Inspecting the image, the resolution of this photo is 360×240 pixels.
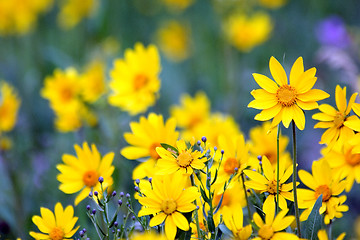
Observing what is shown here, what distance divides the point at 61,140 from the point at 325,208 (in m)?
1.56

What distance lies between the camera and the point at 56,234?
→ 80 centimetres

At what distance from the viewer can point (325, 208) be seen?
31.4 inches

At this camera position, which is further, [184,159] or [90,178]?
[90,178]

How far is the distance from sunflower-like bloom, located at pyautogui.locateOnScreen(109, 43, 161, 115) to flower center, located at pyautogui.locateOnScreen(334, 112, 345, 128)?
0.81m

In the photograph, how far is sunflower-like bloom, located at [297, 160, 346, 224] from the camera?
81cm

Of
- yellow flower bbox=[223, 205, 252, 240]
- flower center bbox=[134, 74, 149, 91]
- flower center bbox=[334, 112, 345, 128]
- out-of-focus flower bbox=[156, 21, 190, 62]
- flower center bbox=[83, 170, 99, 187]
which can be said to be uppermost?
out-of-focus flower bbox=[156, 21, 190, 62]

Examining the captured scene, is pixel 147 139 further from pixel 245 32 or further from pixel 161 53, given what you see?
pixel 161 53

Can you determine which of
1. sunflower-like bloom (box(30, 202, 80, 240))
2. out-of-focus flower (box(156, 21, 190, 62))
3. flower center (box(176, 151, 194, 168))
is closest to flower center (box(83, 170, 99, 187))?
sunflower-like bloom (box(30, 202, 80, 240))

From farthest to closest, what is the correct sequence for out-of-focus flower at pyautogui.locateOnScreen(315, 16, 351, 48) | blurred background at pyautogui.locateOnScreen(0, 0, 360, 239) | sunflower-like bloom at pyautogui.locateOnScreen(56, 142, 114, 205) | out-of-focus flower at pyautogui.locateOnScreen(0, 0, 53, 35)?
out-of-focus flower at pyautogui.locateOnScreen(0, 0, 53, 35), out-of-focus flower at pyautogui.locateOnScreen(315, 16, 351, 48), blurred background at pyautogui.locateOnScreen(0, 0, 360, 239), sunflower-like bloom at pyautogui.locateOnScreen(56, 142, 114, 205)

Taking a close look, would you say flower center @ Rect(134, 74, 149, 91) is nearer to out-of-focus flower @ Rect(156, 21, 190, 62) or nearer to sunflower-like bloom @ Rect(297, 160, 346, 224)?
sunflower-like bloom @ Rect(297, 160, 346, 224)

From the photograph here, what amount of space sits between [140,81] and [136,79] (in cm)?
2

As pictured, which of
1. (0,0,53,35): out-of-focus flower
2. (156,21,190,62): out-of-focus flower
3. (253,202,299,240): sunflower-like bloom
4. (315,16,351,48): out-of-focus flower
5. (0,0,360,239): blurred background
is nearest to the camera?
(253,202,299,240): sunflower-like bloom

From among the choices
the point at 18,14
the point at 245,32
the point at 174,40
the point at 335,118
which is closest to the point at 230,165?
the point at 335,118

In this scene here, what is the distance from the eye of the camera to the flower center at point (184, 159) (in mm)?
767
